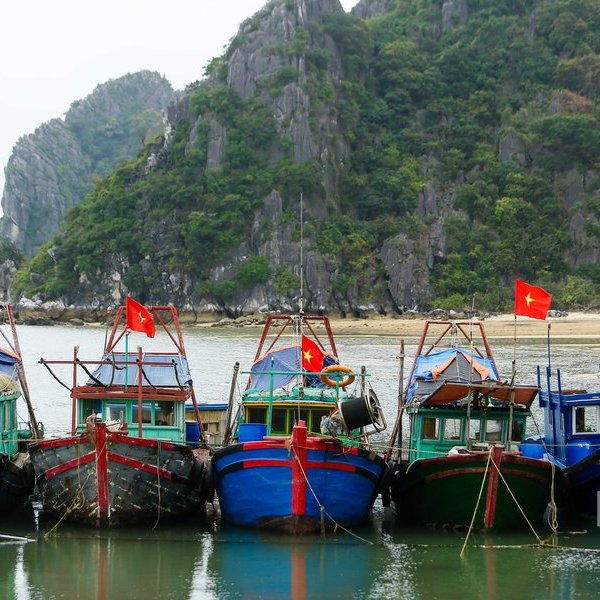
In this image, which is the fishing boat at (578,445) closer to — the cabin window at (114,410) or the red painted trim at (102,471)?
the cabin window at (114,410)

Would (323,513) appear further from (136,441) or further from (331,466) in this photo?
(136,441)

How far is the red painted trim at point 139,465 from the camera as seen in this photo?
2078cm

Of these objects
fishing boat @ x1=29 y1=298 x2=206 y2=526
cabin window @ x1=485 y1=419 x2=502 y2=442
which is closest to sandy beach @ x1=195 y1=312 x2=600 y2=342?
cabin window @ x1=485 y1=419 x2=502 y2=442

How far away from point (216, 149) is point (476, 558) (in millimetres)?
99440

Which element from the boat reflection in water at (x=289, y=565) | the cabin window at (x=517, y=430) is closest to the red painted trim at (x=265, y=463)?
the boat reflection in water at (x=289, y=565)

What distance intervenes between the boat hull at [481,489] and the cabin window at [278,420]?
2911mm

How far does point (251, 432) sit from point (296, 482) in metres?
2.08

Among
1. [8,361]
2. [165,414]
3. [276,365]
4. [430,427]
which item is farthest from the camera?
[276,365]

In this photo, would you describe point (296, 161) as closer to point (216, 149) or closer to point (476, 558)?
point (216, 149)

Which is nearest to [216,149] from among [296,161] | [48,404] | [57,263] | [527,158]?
[296,161]

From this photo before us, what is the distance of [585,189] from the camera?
109m

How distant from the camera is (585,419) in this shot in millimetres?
23406

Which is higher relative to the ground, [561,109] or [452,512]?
[561,109]

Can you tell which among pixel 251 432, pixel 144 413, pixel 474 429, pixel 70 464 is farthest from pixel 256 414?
pixel 474 429
